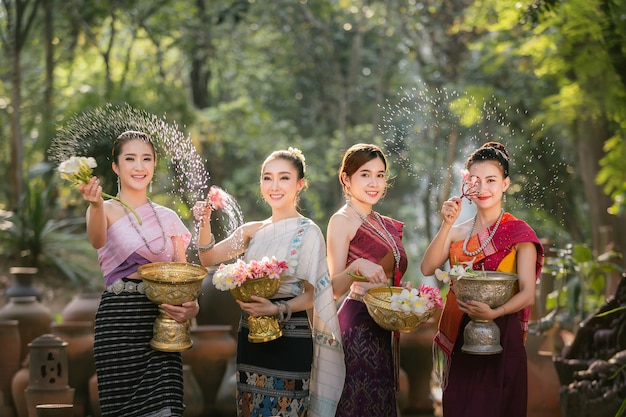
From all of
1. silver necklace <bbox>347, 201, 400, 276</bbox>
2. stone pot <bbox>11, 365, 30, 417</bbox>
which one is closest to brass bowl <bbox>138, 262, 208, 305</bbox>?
silver necklace <bbox>347, 201, 400, 276</bbox>

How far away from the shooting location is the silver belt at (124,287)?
4.38 metres

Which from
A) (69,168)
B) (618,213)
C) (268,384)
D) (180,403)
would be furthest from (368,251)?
(618,213)

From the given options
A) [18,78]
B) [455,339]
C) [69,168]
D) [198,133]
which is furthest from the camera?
[198,133]

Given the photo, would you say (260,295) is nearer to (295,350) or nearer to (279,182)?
(295,350)

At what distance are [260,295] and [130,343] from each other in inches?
27.5

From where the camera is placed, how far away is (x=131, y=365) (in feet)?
14.3

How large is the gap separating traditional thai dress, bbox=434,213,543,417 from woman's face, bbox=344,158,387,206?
0.49 m

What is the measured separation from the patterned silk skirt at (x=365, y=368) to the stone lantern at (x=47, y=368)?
2.68 meters

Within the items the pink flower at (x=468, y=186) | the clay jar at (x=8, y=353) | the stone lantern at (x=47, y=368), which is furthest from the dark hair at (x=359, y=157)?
the clay jar at (x=8, y=353)

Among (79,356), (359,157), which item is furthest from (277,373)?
(79,356)

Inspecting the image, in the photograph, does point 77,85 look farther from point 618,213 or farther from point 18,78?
point 618,213

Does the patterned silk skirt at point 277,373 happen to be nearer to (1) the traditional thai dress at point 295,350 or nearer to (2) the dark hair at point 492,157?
(1) the traditional thai dress at point 295,350

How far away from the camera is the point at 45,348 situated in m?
6.44

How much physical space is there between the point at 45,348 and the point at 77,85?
11.7 metres
